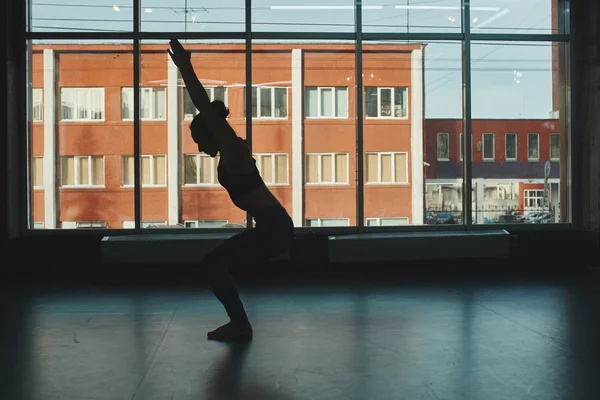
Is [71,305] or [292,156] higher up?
[292,156]

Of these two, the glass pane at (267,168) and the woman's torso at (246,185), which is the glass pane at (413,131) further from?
the woman's torso at (246,185)

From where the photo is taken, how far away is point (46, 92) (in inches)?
315

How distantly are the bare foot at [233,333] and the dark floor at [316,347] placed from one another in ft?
0.31

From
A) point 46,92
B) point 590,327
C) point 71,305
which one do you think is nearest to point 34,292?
point 71,305

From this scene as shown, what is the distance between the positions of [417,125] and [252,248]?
5.03m

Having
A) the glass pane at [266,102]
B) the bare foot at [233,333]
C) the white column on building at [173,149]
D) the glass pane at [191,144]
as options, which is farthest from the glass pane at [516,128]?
the bare foot at [233,333]

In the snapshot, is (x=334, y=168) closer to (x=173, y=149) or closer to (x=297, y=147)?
(x=297, y=147)

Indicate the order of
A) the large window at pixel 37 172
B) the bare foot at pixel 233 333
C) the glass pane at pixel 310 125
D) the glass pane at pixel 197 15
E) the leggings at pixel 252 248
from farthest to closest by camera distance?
the glass pane at pixel 310 125
the glass pane at pixel 197 15
the large window at pixel 37 172
the bare foot at pixel 233 333
the leggings at pixel 252 248

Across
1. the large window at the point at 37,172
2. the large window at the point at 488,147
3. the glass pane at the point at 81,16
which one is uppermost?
the glass pane at the point at 81,16

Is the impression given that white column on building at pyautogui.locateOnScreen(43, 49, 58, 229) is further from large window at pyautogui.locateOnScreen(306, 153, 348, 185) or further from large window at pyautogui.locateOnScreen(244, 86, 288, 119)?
large window at pyautogui.locateOnScreen(306, 153, 348, 185)

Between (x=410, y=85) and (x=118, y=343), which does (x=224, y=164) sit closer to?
(x=118, y=343)

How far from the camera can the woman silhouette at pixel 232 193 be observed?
350 centimetres

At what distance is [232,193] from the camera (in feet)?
12.1

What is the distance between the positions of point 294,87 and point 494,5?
110 inches
